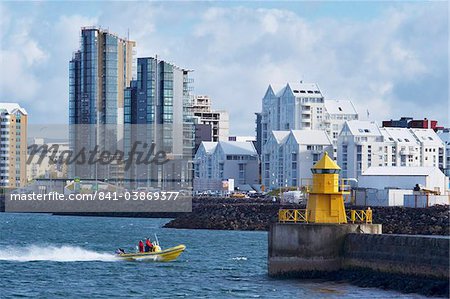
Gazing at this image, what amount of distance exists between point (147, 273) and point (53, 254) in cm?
1519

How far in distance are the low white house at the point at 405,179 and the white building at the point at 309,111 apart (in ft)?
189

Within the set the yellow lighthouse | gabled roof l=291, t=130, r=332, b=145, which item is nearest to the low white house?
gabled roof l=291, t=130, r=332, b=145

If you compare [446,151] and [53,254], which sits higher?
[446,151]

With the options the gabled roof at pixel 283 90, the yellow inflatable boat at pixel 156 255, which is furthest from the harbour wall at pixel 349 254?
the gabled roof at pixel 283 90

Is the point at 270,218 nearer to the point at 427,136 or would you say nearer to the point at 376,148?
the point at 376,148

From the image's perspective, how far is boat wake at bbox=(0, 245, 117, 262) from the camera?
7082cm

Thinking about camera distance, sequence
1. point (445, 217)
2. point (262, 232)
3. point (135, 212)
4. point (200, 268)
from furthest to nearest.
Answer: point (135, 212) < point (262, 232) < point (445, 217) < point (200, 268)

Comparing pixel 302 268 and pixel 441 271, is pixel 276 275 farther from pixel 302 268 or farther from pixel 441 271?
pixel 441 271

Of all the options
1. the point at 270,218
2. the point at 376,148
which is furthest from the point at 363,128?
the point at 270,218

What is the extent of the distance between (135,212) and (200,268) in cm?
10294

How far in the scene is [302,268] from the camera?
2095 inches

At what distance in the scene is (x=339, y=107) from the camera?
639 ft

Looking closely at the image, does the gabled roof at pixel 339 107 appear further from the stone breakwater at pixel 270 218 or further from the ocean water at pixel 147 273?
the ocean water at pixel 147 273

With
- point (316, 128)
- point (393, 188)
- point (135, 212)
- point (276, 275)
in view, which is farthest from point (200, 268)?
point (316, 128)
